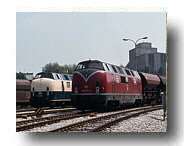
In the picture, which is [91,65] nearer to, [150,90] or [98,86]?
[98,86]

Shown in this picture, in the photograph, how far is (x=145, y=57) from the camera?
1052cm

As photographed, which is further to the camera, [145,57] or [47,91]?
[47,91]

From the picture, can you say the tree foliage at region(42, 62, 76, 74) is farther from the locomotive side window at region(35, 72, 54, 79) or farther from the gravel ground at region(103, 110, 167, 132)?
the gravel ground at region(103, 110, 167, 132)

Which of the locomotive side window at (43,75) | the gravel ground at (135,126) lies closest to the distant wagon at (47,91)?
the locomotive side window at (43,75)

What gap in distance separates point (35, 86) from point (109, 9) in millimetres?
7548

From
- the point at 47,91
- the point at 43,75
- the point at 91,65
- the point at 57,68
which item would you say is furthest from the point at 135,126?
the point at 47,91

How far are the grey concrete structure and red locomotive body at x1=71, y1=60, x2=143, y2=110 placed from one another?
5.45ft

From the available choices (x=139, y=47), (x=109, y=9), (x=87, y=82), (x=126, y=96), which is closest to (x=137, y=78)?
(x=126, y=96)

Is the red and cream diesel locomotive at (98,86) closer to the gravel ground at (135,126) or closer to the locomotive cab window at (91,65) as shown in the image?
the locomotive cab window at (91,65)

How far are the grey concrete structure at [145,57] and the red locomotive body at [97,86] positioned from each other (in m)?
1.66

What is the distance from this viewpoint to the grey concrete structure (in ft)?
32.9

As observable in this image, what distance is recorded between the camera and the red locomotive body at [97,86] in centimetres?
1224

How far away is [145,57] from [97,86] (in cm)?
300

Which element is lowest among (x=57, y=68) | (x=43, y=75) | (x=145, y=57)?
(x=43, y=75)
